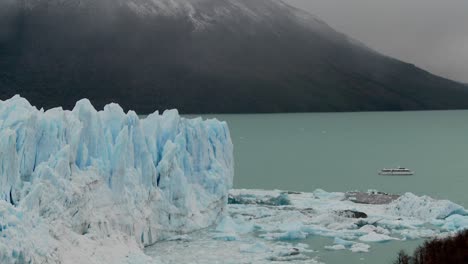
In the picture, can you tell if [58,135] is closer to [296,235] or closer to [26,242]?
[26,242]

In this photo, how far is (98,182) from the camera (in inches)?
861

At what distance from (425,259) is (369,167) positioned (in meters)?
47.6

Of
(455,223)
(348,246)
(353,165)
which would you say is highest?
(353,165)

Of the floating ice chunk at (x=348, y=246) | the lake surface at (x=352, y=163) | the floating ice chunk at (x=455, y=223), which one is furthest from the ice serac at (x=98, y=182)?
the lake surface at (x=352, y=163)

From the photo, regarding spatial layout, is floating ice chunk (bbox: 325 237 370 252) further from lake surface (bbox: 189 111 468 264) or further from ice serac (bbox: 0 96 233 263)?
ice serac (bbox: 0 96 233 263)

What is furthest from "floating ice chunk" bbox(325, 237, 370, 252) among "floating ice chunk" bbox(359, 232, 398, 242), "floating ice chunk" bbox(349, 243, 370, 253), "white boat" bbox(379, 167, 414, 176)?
"white boat" bbox(379, 167, 414, 176)

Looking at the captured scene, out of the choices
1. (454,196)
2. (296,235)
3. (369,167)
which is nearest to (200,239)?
(296,235)

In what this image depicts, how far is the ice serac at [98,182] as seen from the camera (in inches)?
714

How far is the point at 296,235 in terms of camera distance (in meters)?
25.9

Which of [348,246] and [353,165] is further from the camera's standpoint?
[353,165]

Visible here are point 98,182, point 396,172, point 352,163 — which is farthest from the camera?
point 352,163

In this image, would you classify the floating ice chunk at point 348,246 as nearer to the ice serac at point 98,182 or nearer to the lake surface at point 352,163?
the ice serac at point 98,182

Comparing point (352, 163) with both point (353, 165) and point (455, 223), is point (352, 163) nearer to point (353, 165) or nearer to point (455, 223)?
point (353, 165)

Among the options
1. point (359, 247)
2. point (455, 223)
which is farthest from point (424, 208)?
point (359, 247)
